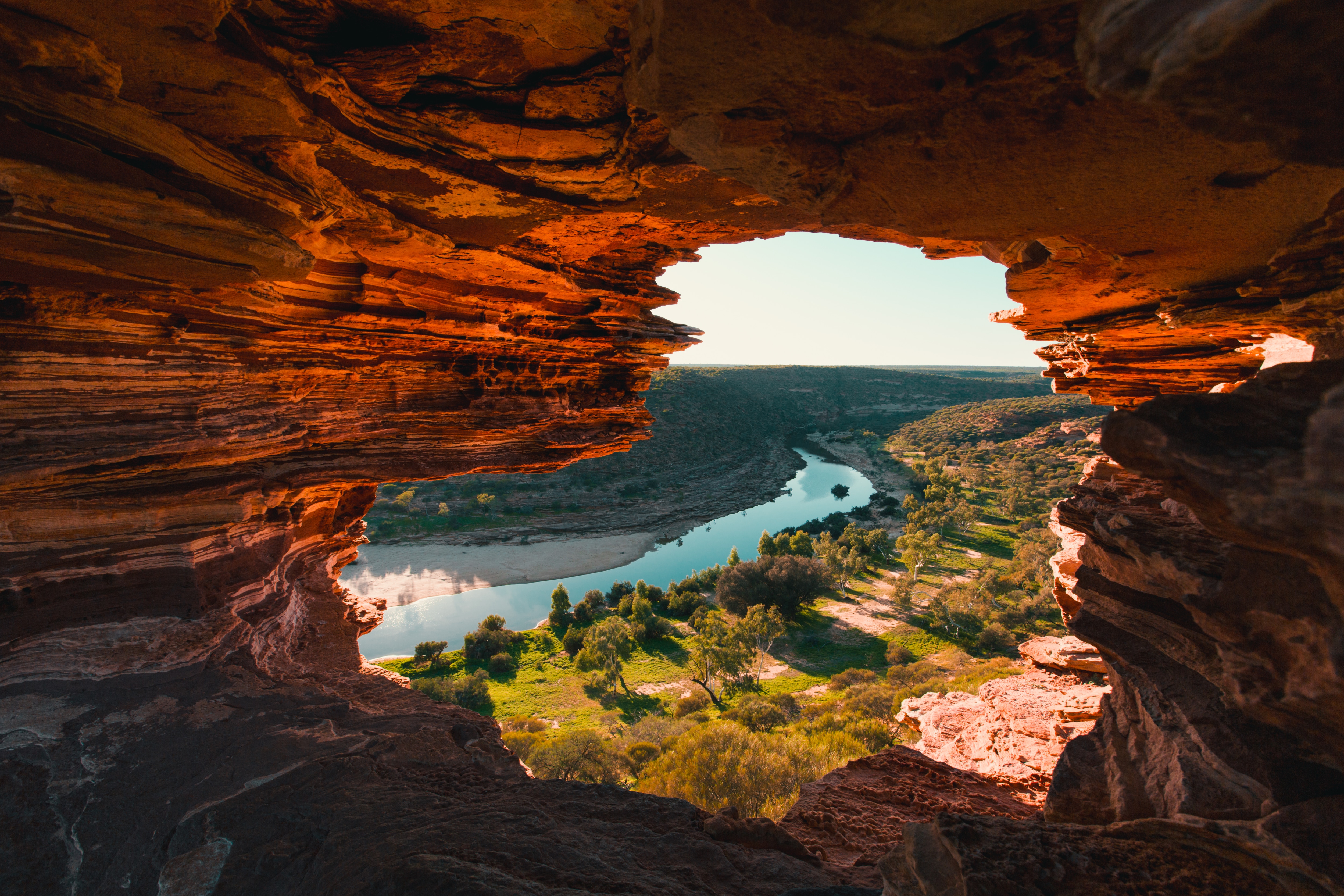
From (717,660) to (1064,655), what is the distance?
45.0 feet

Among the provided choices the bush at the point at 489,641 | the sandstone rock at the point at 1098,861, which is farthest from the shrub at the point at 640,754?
the sandstone rock at the point at 1098,861

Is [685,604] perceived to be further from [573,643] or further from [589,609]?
[573,643]

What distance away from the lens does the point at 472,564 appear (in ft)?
129

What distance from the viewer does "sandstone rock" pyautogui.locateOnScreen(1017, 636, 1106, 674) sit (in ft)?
38.0

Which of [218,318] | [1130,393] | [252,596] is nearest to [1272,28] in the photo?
[218,318]

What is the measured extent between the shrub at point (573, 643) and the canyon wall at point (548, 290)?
1972cm

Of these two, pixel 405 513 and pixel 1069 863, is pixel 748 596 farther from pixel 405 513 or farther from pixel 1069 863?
pixel 405 513

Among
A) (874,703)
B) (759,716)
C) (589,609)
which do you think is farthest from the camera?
(589,609)

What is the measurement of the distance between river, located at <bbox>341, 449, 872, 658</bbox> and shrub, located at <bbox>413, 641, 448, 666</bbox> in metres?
2.03

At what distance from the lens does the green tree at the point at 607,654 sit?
23219 mm

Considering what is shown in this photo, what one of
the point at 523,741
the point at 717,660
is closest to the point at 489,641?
the point at 523,741

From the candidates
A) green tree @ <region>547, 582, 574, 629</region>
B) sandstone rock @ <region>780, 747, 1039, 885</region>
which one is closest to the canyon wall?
sandstone rock @ <region>780, 747, 1039, 885</region>

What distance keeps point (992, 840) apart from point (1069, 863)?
0.43 meters

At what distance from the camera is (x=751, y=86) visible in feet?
10.8
